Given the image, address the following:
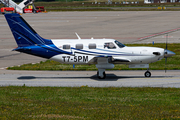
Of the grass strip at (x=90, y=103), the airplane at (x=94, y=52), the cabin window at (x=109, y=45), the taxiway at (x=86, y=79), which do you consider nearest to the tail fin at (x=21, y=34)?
the airplane at (x=94, y=52)

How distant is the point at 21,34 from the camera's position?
67.7 ft

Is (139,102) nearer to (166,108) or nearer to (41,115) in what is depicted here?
(166,108)

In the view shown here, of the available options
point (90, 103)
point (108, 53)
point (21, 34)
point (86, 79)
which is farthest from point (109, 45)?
point (90, 103)

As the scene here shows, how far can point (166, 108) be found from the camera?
11375 millimetres

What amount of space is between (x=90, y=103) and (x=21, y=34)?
419 inches

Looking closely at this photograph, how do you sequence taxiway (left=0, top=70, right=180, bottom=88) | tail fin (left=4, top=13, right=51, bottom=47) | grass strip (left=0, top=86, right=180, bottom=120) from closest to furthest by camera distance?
grass strip (left=0, top=86, right=180, bottom=120)
taxiway (left=0, top=70, right=180, bottom=88)
tail fin (left=4, top=13, right=51, bottom=47)

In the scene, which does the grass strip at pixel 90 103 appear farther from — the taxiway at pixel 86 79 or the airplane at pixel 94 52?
the airplane at pixel 94 52

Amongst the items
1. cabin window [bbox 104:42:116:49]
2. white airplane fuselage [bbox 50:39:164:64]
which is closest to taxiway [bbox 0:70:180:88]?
white airplane fuselage [bbox 50:39:164:64]

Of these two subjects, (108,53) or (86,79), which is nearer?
(108,53)

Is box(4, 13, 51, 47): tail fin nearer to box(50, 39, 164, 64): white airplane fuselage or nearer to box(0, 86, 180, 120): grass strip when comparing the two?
box(50, 39, 164, 64): white airplane fuselage

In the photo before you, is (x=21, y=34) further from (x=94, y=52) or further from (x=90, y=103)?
(x=90, y=103)

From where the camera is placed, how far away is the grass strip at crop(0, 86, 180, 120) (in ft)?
33.6

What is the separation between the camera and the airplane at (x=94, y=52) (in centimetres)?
1997

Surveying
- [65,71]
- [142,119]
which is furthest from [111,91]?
[65,71]
